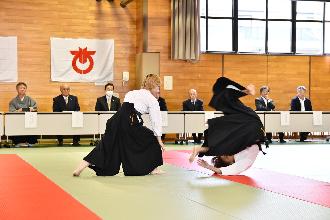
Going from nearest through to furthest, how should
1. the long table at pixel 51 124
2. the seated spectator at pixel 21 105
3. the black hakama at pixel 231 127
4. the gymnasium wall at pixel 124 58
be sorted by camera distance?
the black hakama at pixel 231 127, the long table at pixel 51 124, the seated spectator at pixel 21 105, the gymnasium wall at pixel 124 58

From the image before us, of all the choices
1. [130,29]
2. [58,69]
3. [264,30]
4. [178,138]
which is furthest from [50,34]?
[264,30]

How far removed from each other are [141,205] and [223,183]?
5.94 feet

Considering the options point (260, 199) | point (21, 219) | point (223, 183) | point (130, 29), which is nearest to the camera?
point (21, 219)

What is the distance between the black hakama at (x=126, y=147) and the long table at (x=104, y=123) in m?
5.07

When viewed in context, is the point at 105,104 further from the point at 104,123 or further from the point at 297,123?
the point at 297,123

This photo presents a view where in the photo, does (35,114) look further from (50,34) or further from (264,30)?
(264,30)

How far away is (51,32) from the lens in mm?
15352

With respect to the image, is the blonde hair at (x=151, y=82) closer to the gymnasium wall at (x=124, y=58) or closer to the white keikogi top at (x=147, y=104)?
the white keikogi top at (x=147, y=104)

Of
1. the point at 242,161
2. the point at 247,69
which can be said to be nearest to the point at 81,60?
the point at 247,69

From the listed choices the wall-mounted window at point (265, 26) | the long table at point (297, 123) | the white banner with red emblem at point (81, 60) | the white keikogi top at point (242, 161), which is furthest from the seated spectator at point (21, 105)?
the white keikogi top at point (242, 161)

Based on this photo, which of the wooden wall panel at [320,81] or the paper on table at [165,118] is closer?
the paper on table at [165,118]

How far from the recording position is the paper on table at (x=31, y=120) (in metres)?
12.9

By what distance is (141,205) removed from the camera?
5152 mm

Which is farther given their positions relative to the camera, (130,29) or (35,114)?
(130,29)
